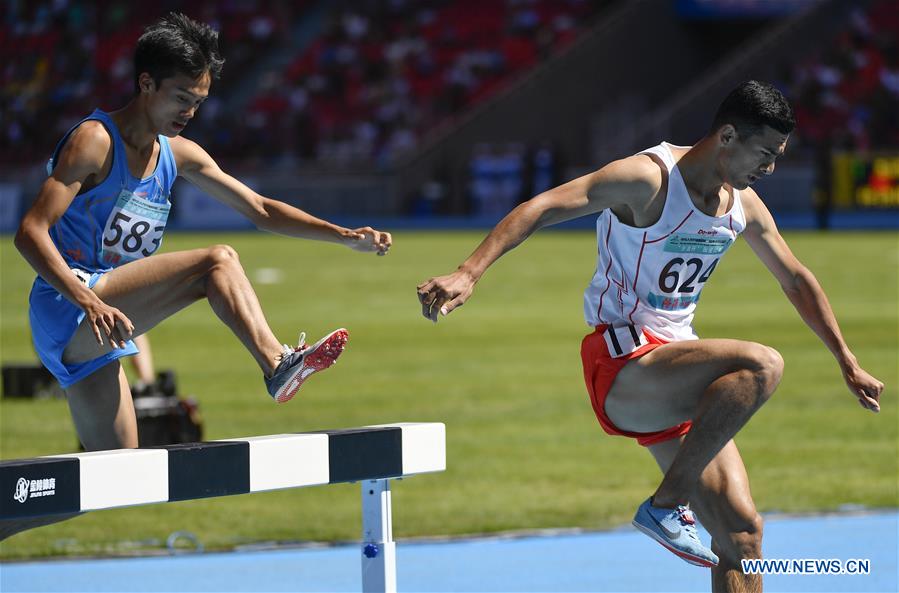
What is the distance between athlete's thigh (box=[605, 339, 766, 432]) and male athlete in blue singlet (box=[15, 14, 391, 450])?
3.56 ft

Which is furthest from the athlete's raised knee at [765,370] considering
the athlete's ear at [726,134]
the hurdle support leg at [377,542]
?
the hurdle support leg at [377,542]

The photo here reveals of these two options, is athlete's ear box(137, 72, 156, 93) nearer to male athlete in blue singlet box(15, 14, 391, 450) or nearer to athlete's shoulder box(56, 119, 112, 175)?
male athlete in blue singlet box(15, 14, 391, 450)

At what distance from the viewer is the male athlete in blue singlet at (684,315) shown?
5.18 metres

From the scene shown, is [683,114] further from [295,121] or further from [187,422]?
[187,422]

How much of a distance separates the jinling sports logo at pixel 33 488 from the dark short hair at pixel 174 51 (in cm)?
185

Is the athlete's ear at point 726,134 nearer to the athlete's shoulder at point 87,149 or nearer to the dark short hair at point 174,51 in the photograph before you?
the dark short hair at point 174,51

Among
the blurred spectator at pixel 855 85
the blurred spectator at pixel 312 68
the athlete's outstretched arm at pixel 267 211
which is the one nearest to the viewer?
the athlete's outstretched arm at pixel 267 211

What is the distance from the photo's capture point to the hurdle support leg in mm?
5379

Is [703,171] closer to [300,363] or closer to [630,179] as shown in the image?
[630,179]

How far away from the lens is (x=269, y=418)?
1266cm

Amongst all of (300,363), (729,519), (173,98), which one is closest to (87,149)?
(173,98)

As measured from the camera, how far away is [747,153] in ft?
17.7

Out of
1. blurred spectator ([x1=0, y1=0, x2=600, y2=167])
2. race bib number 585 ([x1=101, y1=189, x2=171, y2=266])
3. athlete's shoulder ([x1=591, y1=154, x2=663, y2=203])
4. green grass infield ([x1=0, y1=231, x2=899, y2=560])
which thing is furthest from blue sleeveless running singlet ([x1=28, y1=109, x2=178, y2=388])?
blurred spectator ([x1=0, y1=0, x2=600, y2=167])

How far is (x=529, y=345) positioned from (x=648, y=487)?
7961 mm
